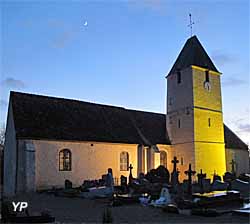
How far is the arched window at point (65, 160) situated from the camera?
1046 inches

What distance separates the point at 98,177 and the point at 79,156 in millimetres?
2600

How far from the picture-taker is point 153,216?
12.3 metres

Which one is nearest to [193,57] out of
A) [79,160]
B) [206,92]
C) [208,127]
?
[206,92]

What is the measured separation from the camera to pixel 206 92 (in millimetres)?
33219

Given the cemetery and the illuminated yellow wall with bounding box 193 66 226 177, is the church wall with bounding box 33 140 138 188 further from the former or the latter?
the illuminated yellow wall with bounding box 193 66 226 177

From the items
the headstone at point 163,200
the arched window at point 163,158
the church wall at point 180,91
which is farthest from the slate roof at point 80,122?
the headstone at point 163,200

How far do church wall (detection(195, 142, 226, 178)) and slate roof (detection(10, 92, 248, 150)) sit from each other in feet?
11.7

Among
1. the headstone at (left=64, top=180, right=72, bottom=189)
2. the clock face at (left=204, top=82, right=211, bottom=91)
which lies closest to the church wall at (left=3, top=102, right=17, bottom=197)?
the headstone at (left=64, top=180, right=72, bottom=189)

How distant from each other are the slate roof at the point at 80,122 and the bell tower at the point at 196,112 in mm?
2085

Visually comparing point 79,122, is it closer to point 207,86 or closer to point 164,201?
point 207,86

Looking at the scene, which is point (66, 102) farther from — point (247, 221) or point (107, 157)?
point (247, 221)

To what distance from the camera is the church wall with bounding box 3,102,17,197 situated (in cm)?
2519

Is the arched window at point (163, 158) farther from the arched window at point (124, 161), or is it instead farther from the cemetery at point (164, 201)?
the cemetery at point (164, 201)

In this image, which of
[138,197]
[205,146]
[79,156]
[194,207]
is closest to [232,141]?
[205,146]
